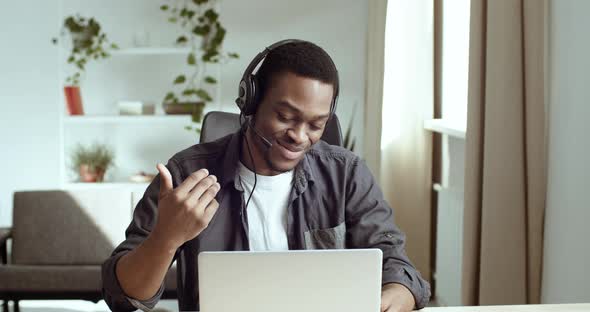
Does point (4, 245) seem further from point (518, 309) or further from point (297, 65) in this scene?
point (518, 309)

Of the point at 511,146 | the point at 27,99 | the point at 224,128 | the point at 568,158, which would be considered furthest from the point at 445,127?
the point at 27,99

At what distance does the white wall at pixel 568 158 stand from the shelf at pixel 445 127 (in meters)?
0.96

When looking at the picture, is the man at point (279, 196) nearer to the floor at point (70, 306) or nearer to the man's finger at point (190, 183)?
the man's finger at point (190, 183)

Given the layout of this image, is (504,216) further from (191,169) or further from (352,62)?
(352,62)

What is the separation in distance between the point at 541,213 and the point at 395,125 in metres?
1.86

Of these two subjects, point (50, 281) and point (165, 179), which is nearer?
point (165, 179)

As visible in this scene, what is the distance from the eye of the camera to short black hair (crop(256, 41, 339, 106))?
153 centimetres

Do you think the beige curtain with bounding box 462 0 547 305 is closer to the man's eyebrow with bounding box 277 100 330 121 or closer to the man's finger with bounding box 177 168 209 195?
the man's eyebrow with bounding box 277 100 330 121

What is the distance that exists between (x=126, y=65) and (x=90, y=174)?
732mm

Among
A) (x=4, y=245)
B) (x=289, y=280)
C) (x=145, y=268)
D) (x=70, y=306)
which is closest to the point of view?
(x=289, y=280)

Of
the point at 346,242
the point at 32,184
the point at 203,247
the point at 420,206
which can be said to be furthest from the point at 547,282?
the point at 32,184

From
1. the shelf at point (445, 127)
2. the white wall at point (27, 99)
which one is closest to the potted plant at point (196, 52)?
the white wall at point (27, 99)

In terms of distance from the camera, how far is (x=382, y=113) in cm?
402

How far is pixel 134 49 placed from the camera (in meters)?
4.75
